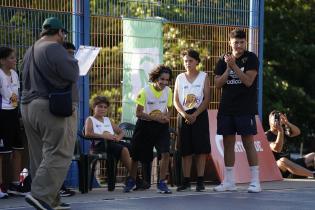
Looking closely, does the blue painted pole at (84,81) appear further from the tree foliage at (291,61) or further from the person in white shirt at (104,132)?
the tree foliage at (291,61)

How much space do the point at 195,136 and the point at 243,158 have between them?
5.14 feet

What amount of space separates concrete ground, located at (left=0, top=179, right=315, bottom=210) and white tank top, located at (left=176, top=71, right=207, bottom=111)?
1.20 metres

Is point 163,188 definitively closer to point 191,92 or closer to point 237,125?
point 237,125

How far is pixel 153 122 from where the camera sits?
1149cm

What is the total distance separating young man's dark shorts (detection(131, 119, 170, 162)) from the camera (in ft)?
37.5

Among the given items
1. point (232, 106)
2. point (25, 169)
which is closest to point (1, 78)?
point (25, 169)

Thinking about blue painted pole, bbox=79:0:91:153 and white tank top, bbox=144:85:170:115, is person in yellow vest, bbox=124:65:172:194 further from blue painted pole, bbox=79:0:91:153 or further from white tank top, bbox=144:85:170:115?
blue painted pole, bbox=79:0:91:153

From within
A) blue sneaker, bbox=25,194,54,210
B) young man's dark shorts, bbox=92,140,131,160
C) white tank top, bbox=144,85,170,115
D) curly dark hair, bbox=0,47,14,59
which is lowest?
blue sneaker, bbox=25,194,54,210

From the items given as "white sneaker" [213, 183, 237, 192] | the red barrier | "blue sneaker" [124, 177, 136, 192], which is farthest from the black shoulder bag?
the red barrier

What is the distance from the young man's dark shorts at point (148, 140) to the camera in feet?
37.5

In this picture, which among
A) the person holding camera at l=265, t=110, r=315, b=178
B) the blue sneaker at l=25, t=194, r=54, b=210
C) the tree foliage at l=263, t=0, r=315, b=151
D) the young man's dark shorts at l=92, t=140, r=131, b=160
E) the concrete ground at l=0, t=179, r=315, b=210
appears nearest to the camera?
the blue sneaker at l=25, t=194, r=54, b=210

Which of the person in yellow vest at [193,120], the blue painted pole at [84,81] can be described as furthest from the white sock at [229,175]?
the blue painted pole at [84,81]

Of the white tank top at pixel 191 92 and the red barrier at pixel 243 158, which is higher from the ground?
the white tank top at pixel 191 92

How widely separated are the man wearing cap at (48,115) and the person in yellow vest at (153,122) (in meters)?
2.72
